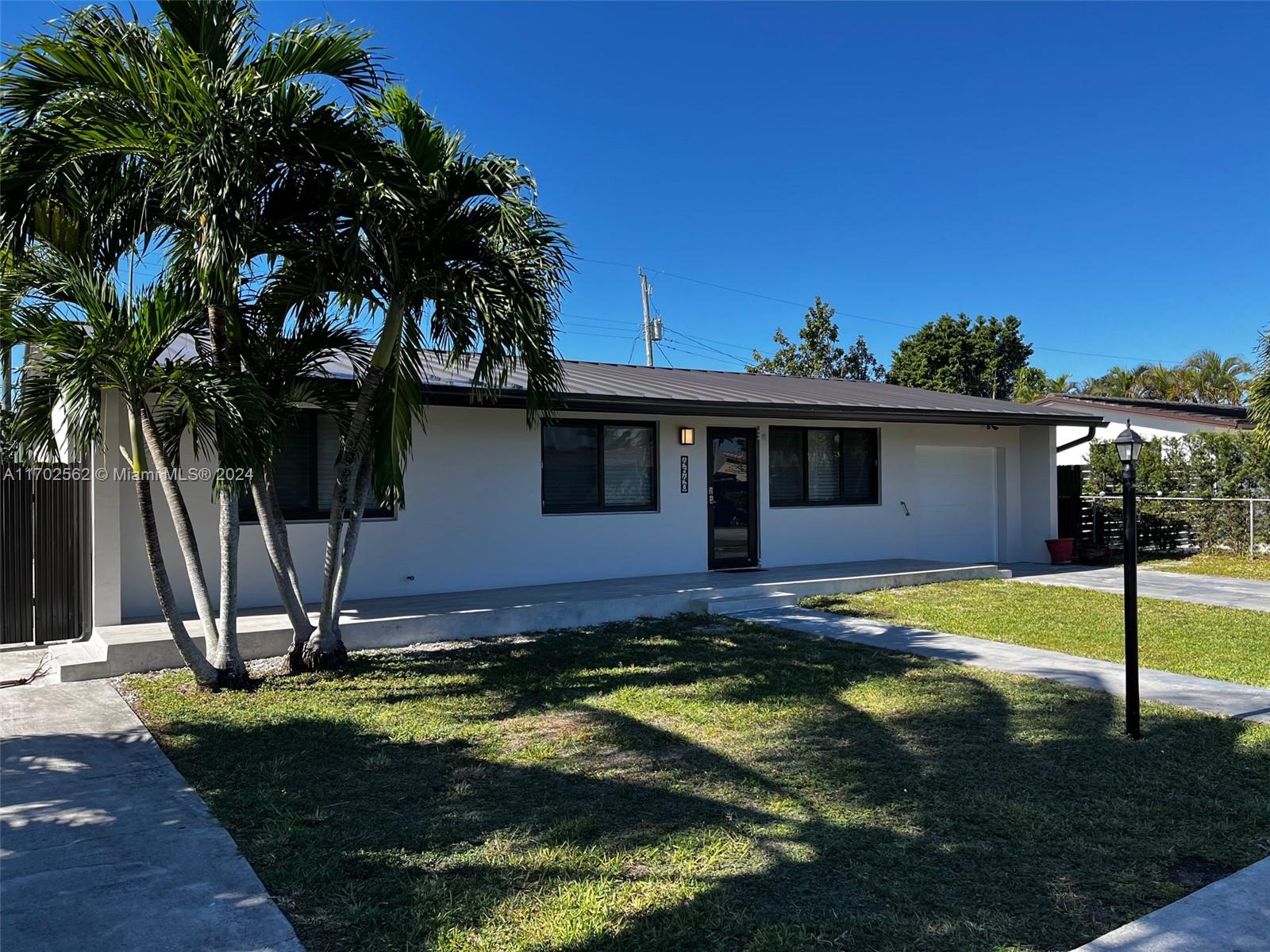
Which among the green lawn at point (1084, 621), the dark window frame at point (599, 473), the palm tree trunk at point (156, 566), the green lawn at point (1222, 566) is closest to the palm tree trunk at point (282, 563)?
the palm tree trunk at point (156, 566)

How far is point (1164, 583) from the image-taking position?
13062 mm

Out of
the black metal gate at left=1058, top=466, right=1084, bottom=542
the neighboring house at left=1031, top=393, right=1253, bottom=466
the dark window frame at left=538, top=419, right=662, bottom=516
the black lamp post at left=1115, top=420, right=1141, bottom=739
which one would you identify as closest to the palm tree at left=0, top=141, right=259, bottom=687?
the dark window frame at left=538, top=419, right=662, bottom=516

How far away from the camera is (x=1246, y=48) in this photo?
12680mm

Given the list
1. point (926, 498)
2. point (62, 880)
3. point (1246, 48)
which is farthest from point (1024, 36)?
point (62, 880)

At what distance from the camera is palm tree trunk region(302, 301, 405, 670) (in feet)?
22.7

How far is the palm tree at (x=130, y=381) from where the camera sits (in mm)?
5625

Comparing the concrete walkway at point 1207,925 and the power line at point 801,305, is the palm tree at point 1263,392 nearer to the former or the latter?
the concrete walkway at point 1207,925

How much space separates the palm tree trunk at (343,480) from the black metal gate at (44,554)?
262 cm

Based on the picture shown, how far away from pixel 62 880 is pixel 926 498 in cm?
1394

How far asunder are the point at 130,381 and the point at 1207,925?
22.1 feet

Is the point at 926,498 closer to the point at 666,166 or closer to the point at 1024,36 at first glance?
the point at 1024,36

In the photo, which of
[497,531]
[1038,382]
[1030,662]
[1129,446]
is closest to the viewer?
[1129,446]

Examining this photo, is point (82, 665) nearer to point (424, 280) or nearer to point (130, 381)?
point (130, 381)

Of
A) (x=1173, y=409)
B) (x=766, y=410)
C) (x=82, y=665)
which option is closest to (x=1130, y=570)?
(x=766, y=410)
